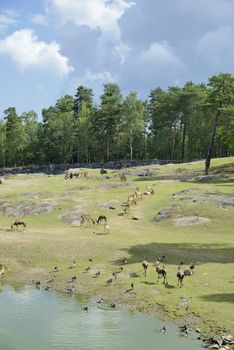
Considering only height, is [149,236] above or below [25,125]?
below

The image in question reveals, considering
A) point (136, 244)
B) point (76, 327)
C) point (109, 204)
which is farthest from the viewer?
point (109, 204)

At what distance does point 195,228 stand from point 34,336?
30956 millimetres

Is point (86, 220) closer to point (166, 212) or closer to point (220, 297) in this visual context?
point (166, 212)

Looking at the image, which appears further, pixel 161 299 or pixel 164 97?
pixel 164 97

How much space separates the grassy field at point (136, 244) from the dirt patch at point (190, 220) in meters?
0.13

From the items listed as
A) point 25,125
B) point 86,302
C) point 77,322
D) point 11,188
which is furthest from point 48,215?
point 25,125

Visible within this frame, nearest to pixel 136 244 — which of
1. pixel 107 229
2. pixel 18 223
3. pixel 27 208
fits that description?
pixel 107 229

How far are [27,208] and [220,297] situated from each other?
39601mm

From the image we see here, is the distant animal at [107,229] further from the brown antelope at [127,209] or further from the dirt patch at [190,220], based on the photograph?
the dirt patch at [190,220]

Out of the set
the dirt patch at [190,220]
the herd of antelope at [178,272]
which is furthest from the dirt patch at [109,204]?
the herd of antelope at [178,272]

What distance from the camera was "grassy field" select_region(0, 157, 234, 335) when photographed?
3350cm

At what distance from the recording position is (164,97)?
13975 centimetres

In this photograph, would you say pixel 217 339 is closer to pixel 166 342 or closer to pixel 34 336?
pixel 166 342

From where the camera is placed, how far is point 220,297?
3297 cm
